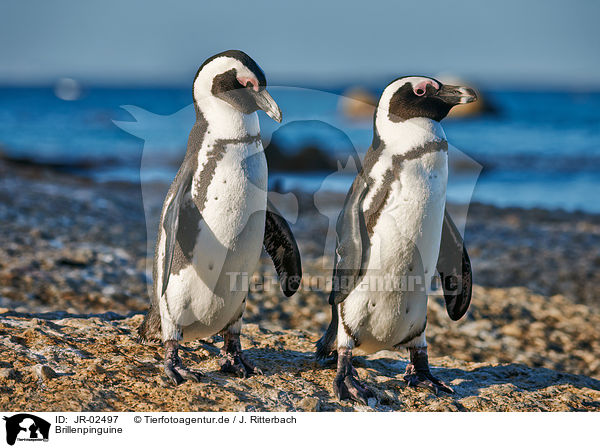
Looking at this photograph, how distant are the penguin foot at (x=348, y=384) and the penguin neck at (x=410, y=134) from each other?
916 mm

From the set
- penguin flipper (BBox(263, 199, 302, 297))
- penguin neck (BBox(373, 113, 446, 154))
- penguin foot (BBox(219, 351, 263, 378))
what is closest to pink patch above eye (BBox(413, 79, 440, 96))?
penguin neck (BBox(373, 113, 446, 154))

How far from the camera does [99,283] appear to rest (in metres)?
5.02

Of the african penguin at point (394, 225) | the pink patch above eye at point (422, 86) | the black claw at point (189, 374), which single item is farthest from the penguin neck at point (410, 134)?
the black claw at point (189, 374)

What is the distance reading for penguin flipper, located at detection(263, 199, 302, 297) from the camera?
3113 millimetres

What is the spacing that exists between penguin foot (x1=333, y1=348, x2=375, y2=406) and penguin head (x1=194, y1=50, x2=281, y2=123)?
3.53 feet

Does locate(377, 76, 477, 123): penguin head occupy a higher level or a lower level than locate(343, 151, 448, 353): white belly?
higher

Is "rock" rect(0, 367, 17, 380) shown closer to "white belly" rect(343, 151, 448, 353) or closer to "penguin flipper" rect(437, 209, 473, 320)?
"white belly" rect(343, 151, 448, 353)

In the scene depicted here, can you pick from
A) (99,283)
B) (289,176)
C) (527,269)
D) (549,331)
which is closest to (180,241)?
(99,283)

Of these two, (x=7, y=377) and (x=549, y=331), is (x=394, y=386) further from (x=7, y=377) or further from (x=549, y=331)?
(x=549, y=331)

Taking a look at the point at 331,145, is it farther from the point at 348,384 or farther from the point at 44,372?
the point at 44,372

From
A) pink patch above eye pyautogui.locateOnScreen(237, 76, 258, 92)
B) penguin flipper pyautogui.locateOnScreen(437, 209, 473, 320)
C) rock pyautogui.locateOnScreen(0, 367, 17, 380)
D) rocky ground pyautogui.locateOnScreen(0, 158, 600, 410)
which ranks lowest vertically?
rocky ground pyautogui.locateOnScreen(0, 158, 600, 410)
